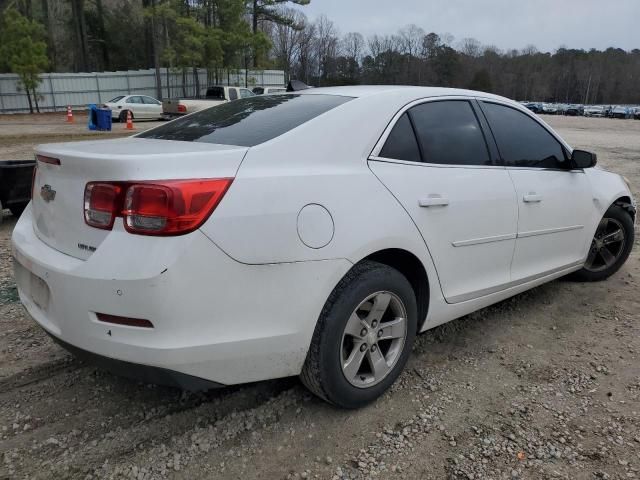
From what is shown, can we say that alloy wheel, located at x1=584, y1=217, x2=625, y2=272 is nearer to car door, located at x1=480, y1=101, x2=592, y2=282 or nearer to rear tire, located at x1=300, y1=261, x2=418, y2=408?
car door, located at x1=480, y1=101, x2=592, y2=282

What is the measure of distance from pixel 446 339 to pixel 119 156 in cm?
243

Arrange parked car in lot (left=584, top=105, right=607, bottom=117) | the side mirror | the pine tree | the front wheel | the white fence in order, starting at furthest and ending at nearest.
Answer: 1. parked car in lot (left=584, top=105, right=607, bottom=117)
2. the white fence
3. the pine tree
4. the front wheel
5. the side mirror

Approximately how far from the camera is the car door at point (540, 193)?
11.3 feet

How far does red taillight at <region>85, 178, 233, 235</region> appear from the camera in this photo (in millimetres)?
1999

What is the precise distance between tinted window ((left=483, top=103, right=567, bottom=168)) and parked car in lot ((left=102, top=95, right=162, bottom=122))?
2339 cm

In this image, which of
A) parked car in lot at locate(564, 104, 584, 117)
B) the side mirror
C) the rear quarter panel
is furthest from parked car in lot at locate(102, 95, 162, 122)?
parked car in lot at locate(564, 104, 584, 117)

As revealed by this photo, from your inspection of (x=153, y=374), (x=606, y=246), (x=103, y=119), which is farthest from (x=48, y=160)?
(x=103, y=119)

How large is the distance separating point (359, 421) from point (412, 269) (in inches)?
33.5

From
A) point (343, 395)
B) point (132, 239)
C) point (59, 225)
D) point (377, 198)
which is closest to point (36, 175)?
point (59, 225)

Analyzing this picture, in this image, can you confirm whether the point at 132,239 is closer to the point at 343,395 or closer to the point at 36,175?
the point at 36,175

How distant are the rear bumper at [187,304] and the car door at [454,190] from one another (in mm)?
649

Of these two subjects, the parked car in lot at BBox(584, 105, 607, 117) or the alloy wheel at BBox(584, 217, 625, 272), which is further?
the parked car in lot at BBox(584, 105, 607, 117)

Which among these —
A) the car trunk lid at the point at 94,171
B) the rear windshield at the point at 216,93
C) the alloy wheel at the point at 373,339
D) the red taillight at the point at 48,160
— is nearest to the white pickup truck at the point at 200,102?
the rear windshield at the point at 216,93

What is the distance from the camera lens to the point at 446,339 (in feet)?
11.6
